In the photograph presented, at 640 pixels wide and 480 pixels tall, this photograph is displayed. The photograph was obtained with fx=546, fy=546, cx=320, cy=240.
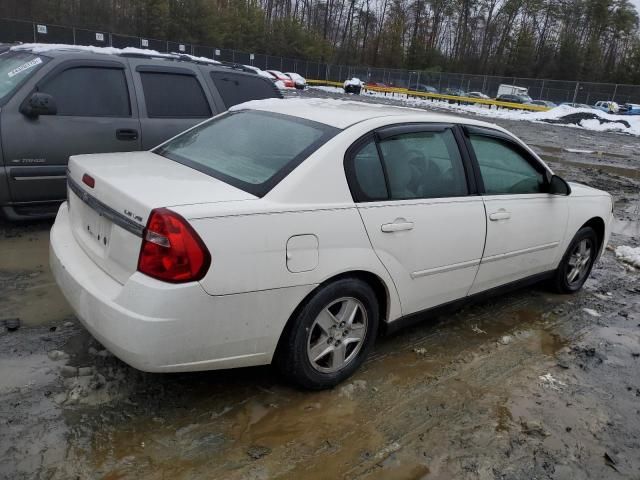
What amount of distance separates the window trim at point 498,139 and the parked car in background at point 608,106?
133 feet

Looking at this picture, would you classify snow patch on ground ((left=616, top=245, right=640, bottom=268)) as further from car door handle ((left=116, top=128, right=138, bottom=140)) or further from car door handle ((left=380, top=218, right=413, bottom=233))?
car door handle ((left=116, top=128, right=138, bottom=140))

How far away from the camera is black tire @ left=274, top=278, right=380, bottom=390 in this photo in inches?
113

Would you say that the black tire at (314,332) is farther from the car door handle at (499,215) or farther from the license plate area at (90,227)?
the car door handle at (499,215)

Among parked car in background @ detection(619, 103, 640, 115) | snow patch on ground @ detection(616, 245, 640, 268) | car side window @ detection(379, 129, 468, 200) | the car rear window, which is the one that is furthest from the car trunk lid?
parked car in background @ detection(619, 103, 640, 115)

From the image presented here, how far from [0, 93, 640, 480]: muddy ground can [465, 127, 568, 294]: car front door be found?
0.55 meters

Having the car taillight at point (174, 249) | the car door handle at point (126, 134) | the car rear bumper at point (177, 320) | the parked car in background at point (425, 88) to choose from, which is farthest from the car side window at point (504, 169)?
the parked car in background at point (425, 88)

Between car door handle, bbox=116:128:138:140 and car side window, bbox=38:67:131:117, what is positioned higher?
car side window, bbox=38:67:131:117

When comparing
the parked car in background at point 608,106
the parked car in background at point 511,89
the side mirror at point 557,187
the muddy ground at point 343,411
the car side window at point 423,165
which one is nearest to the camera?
the muddy ground at point 343,411

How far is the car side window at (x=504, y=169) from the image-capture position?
3.95 metres

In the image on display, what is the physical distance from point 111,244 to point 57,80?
126 inches

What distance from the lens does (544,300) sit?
4977 millimetres

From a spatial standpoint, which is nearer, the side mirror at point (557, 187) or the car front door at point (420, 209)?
the car front door at point (420, 209)

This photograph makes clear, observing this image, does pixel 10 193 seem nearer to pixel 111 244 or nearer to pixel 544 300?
pixel 111 244

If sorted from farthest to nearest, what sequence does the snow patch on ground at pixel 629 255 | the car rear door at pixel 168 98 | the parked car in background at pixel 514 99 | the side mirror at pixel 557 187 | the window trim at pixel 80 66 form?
1. the parked car in background at pixel 514 99
2. the snow patch on ground at pixel 629 255
3. the car rear door at pixel 168 98
4. the window trim at pixel 80 66
5. the side mirror at pixel 557 187
